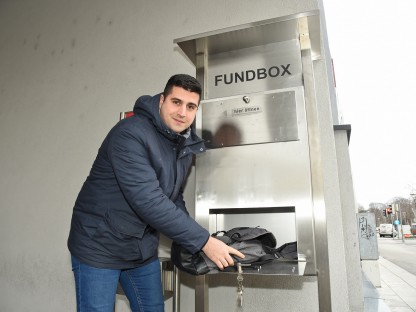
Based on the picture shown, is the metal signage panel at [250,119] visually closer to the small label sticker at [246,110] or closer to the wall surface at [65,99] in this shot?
the small label sticker at [246,110]

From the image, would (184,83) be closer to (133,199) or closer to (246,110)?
(246,110)

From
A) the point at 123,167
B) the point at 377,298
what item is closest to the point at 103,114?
the point at 123,167

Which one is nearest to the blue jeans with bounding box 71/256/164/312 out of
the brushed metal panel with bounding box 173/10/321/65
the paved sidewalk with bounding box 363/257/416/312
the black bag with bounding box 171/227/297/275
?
the black bag with bounding box 171/227/297/275

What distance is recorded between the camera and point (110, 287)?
1118 millimetres

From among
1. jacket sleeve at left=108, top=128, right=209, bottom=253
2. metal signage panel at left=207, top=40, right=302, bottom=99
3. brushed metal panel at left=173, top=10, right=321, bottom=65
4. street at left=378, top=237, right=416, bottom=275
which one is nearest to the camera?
jacket sleeve at left=108, top=128, right=209, bottom=253

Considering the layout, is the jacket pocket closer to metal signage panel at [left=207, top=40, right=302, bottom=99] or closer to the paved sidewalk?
metal signage panel at [left=207, top=40, right=302, bottom=99]

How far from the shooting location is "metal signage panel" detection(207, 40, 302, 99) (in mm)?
1490

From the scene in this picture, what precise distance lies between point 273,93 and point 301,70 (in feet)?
0.68

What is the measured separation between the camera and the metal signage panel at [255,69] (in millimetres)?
1490

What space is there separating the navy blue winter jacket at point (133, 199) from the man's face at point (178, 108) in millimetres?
39

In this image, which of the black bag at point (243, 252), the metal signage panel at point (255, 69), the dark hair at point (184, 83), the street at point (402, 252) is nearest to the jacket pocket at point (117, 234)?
the black bag at point (243, 252)

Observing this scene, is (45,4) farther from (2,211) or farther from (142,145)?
(142,145)

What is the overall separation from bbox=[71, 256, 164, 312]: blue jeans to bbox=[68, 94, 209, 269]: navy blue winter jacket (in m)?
0.04

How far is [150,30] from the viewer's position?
2107 mm
